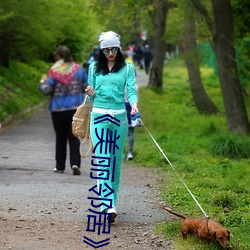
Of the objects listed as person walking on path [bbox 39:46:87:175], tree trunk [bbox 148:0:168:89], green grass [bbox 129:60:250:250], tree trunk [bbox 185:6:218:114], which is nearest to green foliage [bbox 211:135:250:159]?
green grass [bbox 129:60:250:250]

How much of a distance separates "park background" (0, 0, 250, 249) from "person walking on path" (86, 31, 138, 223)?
0.73 m

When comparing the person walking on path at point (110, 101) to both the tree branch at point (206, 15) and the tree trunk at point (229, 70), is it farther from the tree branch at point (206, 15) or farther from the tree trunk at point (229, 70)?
the tree branch at point (206, 15)

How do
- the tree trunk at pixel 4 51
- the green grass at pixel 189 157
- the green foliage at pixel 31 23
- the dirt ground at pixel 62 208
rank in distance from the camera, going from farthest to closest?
1. the tree trunk at pixel 4 51
2. the green foliage at pixel 31 23
3. the green grass at pixel 189 157
4. the dirt ground at pixel 62 208

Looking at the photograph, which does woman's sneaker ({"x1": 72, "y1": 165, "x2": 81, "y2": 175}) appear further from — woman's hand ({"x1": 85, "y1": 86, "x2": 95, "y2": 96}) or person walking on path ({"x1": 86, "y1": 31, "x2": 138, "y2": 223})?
woman's hand ({"x1": 85, "y1": 86, "x2": 95, "y2": 96})

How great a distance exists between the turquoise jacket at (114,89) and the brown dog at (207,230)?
4.80ft

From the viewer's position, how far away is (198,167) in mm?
12055

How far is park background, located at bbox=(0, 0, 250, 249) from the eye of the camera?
912 cm

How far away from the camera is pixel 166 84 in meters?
41.3

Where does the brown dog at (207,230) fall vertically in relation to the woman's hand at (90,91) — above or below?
below

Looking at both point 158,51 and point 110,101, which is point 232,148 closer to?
point 110,101

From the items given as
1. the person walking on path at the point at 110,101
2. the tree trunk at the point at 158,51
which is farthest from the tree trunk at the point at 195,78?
the person walking on path at the point at 110,101

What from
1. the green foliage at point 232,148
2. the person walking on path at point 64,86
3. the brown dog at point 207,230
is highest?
the person walking on path at point 64,86

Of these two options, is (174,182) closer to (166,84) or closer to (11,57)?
(11,57)

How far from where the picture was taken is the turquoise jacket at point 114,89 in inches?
294
